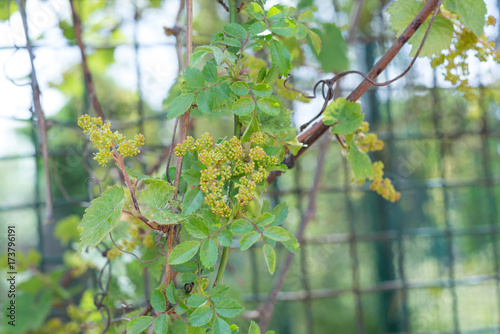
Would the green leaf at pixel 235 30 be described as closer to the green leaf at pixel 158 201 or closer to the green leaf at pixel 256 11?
the green leaf at pixel 256 11

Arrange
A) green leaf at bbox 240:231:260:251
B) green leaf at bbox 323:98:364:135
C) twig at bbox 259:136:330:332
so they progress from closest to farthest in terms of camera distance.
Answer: green leaf at bbox 240:231:260:251 → green leaf at bbox 323:98:364:135 → twig at bbox 259:136:330:332

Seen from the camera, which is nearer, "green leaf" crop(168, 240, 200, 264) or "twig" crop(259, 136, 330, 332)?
"green leaf" crop(168, 240, 200, 264)

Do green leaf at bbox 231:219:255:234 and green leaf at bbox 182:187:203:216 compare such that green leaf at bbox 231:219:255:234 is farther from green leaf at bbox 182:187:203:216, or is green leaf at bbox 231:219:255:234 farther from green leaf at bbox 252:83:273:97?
green leaf at bbox 252:83:273:97

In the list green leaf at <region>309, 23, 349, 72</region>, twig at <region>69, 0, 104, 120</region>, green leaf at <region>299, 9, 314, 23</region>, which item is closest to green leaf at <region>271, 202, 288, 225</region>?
green leaf at <region>299, 9, 314, 23</region>

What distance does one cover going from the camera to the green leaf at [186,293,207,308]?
0.48 metres

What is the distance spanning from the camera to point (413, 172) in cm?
243

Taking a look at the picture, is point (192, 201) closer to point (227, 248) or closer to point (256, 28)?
point (227, 248)

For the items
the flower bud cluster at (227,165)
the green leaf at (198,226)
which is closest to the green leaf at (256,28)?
the flower bud cluster at (227,165)

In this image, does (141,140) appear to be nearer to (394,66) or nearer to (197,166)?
(197,166)

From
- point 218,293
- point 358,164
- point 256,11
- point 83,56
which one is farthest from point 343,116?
point 83,56

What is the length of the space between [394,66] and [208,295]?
180 cm

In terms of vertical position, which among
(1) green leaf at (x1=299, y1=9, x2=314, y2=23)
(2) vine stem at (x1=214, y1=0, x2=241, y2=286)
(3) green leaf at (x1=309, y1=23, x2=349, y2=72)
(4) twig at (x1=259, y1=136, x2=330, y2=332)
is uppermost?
(3) green leaf at (x1=309, y1=23, x2=349, y2=72)

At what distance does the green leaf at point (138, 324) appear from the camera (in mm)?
499

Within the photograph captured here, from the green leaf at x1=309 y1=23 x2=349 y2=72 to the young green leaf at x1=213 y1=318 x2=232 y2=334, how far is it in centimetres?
89
